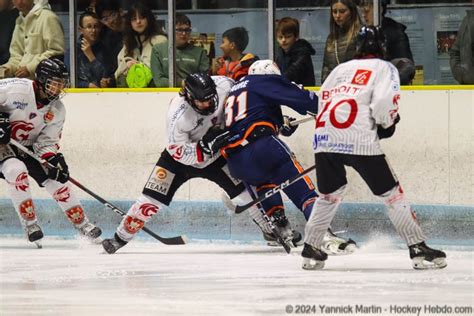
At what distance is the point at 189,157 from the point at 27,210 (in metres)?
1.12

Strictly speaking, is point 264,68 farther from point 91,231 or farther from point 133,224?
point 91,231

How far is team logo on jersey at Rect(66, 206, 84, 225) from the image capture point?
8422mm

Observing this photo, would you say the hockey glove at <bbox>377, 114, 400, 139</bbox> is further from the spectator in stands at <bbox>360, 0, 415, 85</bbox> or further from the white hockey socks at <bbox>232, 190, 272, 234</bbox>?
the spectator in stands at <bbox>360, 0, 415, 85</bbox>

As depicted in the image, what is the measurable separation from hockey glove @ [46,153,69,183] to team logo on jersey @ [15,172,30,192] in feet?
0.45

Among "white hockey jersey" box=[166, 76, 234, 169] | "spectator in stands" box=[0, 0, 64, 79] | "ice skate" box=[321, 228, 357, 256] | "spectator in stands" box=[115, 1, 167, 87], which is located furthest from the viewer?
"spectator in stands" box=[0, 0, 64, 79]

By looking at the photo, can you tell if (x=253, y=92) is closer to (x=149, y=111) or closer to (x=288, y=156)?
(x=288, y=156)

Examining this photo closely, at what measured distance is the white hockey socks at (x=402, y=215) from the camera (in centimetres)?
661

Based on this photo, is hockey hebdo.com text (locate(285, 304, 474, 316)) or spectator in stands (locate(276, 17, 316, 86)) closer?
hockey hebdo.com text (locate(285, 304, 474, 316))

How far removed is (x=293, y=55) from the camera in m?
8.45

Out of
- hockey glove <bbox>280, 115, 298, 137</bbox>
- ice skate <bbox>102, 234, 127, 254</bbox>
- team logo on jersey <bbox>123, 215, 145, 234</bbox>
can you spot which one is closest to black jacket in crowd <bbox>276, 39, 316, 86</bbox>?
hockey glove <bbox>280, 115, 298, 137</bbox>

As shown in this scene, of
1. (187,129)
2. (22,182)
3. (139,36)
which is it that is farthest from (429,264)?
(139,36)

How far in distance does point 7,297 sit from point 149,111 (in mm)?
2818

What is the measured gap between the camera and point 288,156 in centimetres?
766

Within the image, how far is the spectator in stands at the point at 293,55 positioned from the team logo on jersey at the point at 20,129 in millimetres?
1442
